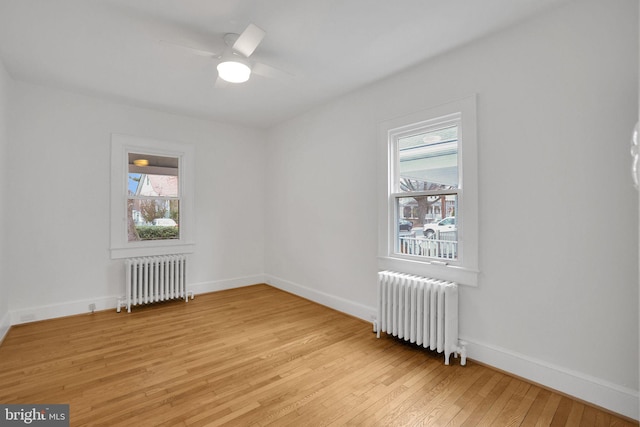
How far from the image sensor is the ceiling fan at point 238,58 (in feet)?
7.50

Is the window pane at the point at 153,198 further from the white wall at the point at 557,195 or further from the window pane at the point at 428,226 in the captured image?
the white wall at the point at 557,195

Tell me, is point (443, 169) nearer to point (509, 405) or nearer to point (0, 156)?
point (509, 405)

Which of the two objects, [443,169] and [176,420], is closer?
[176,420]

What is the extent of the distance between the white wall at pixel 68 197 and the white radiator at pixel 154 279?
0.93ft

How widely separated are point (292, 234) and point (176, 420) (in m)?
3.21

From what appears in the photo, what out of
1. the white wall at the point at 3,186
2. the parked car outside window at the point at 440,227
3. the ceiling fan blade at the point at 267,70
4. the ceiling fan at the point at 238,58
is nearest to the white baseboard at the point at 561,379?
the parked car outside window at the point at 440,227

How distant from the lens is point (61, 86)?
3652 millimetres

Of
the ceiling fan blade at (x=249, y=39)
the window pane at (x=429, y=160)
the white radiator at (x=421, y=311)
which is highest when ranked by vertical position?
the ceiling fan blade at (x=249, y=39)

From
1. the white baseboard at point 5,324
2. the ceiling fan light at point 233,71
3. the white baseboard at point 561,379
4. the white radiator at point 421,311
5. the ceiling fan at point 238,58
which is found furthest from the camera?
the white baseboard at point 5,324

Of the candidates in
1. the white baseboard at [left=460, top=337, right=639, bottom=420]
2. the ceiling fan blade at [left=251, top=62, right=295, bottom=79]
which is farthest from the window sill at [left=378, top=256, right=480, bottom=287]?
the ceiling fan blade at [left=251, top=62, right=295, bottom=79]

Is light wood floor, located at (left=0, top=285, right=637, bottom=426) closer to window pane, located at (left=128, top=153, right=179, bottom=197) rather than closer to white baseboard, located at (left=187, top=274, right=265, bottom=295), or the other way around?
white baseboard, located at (left=187, top=274, right=265, bottom=295)

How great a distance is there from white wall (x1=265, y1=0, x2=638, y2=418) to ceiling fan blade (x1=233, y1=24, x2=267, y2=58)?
171 centimetres

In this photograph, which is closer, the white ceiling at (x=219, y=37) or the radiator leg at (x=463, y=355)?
the white ceiling at (x=219, y=37)

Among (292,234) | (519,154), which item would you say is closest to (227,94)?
(292,234)
